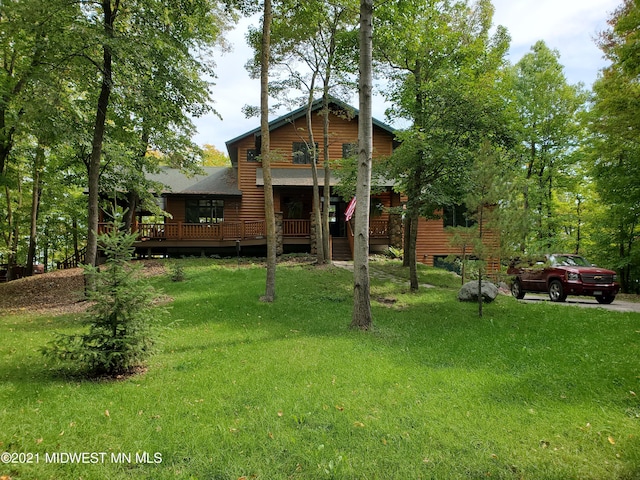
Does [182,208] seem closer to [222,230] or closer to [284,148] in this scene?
[222,230]

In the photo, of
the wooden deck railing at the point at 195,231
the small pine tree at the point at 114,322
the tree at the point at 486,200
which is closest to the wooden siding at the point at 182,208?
the wooden deck railing at the point at 195,231

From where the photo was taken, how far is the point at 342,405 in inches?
159

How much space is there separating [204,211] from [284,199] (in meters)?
4.65

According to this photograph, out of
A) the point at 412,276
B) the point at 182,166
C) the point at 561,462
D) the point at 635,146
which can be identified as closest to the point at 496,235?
the point at 412,276

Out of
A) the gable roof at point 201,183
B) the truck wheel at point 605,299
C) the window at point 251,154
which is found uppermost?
the window at point 251,154

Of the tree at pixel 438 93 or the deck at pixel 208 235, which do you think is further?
the deck at pixel 208 235

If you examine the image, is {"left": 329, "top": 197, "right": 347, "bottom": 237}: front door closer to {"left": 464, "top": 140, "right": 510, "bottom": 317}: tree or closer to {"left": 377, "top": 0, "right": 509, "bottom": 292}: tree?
{"left": 377, "top": 0, "right": 509, "bottom": 292}: tree

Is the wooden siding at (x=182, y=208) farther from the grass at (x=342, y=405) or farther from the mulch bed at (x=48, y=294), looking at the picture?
the grass at (x=342, y=405)

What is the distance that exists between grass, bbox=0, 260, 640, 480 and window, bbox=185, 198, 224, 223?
13.2m

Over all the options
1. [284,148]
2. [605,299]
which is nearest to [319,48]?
[284,148]

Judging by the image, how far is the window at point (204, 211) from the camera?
20.5 m

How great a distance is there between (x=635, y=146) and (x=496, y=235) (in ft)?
35.6

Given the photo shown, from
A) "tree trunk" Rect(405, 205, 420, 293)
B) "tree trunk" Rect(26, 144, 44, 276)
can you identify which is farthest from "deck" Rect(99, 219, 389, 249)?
"tree trunk" Rect(405, 205, 420, 293)

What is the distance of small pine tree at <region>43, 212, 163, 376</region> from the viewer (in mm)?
4602
